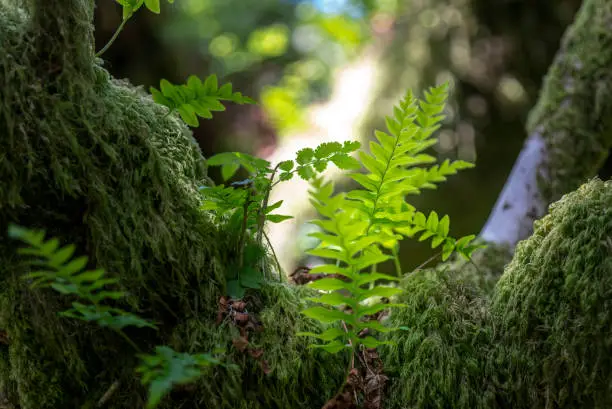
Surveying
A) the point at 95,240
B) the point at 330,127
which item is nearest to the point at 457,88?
the point at 330,127

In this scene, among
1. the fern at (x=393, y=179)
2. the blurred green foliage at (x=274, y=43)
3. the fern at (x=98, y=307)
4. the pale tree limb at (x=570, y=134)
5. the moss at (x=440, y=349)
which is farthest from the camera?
the blurred green foliage at (x=274, y=43)

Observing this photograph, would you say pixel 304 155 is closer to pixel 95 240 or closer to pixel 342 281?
pixel 342 281

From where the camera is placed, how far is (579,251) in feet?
3.61

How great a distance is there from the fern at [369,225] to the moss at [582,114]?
894mm

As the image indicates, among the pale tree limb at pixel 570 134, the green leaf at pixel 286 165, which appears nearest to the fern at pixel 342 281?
the green leaf at pixel 286 165

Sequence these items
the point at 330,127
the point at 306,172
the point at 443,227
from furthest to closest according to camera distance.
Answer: the point at 330,127 < the point at 443,227 < the point at 306,172

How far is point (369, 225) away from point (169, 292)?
18.5 inches

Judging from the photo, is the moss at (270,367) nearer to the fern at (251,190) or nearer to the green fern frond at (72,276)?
the fern at (251,190)

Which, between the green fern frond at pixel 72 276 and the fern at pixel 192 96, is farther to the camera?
the fern at pixel 192 96

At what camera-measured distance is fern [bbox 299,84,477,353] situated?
100cm

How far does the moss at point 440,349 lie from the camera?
43.9 inches

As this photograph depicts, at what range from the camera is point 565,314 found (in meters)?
1.07

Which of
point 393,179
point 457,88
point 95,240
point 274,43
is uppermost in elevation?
point 274,43

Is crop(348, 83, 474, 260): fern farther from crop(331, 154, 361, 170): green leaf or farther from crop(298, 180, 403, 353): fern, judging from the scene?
crop(298, 180, 403, 353): fern
